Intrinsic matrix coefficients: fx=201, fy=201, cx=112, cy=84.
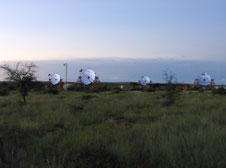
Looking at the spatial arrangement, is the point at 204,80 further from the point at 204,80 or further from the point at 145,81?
the point at 145,81

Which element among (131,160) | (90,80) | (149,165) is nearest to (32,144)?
(131,160)

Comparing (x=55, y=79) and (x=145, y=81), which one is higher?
(x=55, y=79)

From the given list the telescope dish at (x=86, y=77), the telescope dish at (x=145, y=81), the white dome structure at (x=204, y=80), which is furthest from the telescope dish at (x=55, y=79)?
the white dome structure at (x=204, y=80)

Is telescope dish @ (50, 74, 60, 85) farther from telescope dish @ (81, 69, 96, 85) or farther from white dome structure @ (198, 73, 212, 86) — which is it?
white dome structure @ (198, 73, 212, 86)

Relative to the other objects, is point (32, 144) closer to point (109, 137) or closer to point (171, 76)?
point (109, 137)

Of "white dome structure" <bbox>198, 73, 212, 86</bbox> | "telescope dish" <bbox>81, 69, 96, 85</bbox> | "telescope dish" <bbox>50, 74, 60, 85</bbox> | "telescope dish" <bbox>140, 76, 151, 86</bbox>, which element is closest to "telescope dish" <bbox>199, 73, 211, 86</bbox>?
"white dome structure" <bbox>198, 73, 212, 86</bbox>

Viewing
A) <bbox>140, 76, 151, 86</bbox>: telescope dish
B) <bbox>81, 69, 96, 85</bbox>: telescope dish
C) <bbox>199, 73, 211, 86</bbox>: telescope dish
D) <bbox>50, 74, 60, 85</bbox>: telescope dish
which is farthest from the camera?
<bbox>140, 76, 151, 86</bbox>: telescope dish

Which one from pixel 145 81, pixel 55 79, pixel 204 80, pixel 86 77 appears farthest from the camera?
pixel 145 81

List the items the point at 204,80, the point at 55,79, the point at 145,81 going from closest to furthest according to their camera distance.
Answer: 1. the point at 204,80
2. the point at 55,79
3. the point at 145,81

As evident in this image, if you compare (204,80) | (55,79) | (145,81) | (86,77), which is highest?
(86,77)

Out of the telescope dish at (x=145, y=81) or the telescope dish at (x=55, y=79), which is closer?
the telescope dish at (x=55, y=79)

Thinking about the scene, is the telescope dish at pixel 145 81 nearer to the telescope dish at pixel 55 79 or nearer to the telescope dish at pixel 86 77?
the telescope dish at pixel 86 77

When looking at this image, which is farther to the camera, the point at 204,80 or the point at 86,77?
the point at 204,80

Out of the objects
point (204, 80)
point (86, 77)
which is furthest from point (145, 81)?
point (86, 77)
